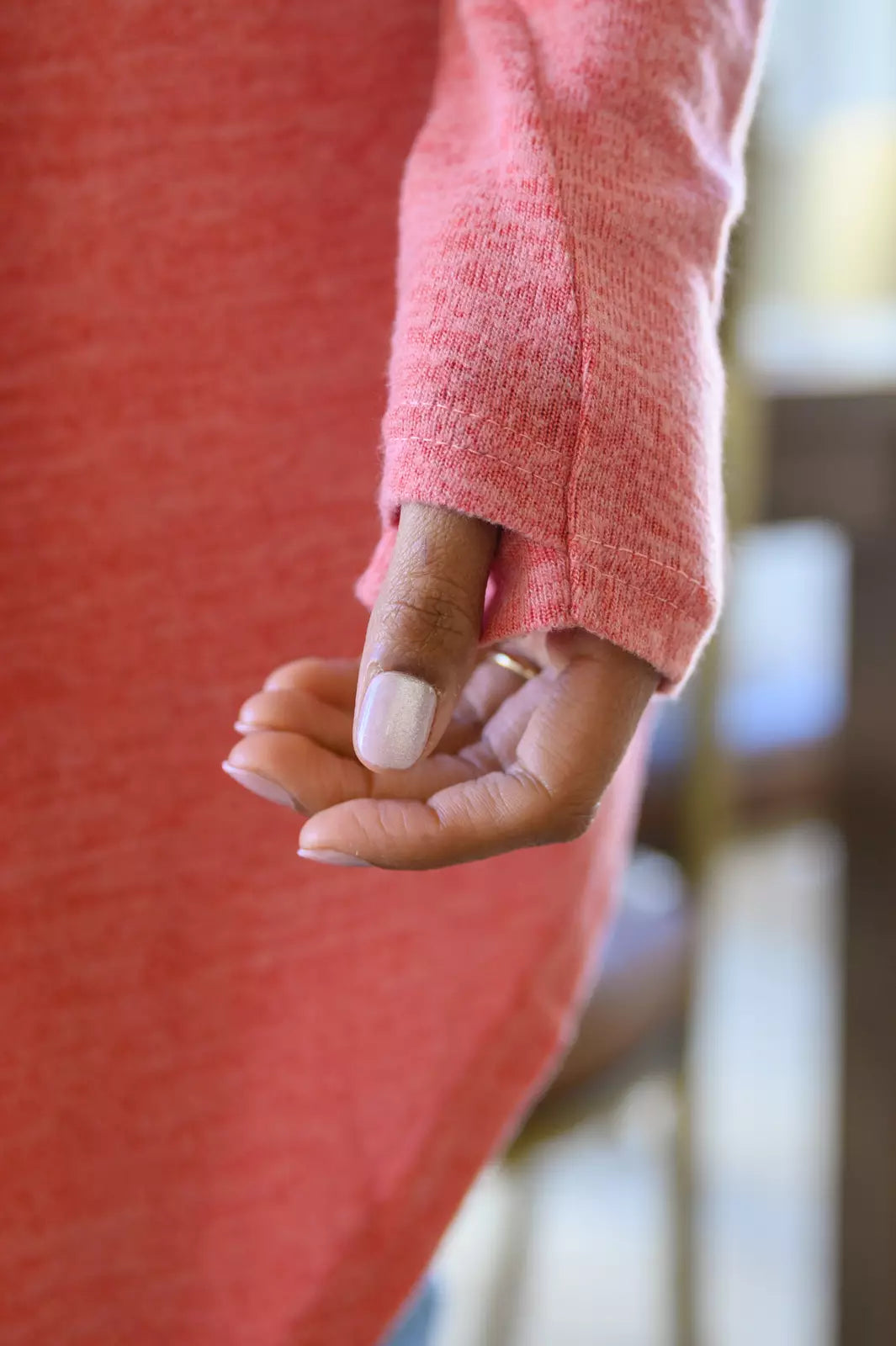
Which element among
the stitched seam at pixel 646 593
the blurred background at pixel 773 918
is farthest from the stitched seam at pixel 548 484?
the blurred background at pixel 773 918

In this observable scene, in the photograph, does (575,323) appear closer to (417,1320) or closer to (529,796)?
(529,796)

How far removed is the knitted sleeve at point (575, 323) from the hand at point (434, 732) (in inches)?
0.5

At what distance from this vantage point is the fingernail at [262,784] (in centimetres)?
30

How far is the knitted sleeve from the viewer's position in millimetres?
276

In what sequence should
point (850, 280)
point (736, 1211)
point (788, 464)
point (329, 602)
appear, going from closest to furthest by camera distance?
A: point (329, 602) < point (788, 464) < point (736, 1211) < point (850, 280)

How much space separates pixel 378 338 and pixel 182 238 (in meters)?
0.07

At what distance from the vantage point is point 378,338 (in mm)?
406

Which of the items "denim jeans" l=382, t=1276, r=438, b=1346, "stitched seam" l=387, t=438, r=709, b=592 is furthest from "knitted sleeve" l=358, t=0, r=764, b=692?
"denim jeans" l=382, t=1276, r=438, b=1346

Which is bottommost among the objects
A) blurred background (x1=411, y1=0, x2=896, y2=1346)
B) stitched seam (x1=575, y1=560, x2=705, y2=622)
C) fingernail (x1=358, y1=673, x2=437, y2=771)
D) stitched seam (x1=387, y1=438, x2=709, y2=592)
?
blurred background (x1=411, y1=0, x2=896, y2=1346)

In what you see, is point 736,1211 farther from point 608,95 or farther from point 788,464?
point 608,95

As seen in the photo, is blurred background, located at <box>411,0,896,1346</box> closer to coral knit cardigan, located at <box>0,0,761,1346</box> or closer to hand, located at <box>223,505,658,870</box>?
coral knit cardigan, located at <box>0,0,761,1346</box>

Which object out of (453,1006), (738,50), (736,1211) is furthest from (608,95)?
(736,1211)

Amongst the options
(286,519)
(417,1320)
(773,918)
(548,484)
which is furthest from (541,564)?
(773,918)

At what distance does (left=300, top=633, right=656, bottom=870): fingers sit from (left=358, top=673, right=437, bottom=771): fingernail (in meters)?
0.02
